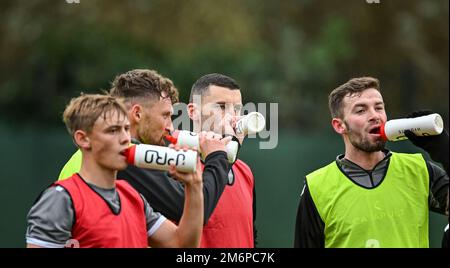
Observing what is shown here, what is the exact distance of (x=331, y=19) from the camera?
2030 cm

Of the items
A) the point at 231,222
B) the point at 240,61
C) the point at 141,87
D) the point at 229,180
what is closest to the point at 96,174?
the point at 141,87

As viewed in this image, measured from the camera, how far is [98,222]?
189 inches

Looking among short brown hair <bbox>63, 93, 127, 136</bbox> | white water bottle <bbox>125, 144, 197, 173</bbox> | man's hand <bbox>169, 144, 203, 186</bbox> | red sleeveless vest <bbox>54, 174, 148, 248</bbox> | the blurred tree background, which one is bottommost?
red sleeveless vest <bbox>54, 174, 148, 248</bbox>

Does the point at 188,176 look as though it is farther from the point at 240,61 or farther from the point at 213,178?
the point at 240,61

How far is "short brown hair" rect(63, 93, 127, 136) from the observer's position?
4.96 metres

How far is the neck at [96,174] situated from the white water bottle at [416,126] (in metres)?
1.72

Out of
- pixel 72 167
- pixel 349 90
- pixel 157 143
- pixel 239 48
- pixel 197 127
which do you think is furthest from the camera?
pixel 239 48

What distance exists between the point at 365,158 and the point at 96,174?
1883 mm

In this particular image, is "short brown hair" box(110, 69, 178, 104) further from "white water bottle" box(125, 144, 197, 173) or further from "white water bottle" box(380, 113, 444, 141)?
"white water bottle" box(380, 113, 444, 141)

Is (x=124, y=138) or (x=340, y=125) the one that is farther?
(x=340, y=125)

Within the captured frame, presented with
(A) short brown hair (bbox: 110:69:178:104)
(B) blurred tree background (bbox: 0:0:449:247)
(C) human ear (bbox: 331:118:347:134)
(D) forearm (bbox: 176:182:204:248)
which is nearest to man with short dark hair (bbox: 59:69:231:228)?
(A) short brown hair (bbox: 110:69:178:104)

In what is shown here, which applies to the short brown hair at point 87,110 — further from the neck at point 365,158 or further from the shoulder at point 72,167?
the neck at point 365,158

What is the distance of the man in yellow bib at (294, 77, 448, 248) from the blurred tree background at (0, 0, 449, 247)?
598cm

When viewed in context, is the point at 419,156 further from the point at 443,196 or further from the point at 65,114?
the point at 65,114
